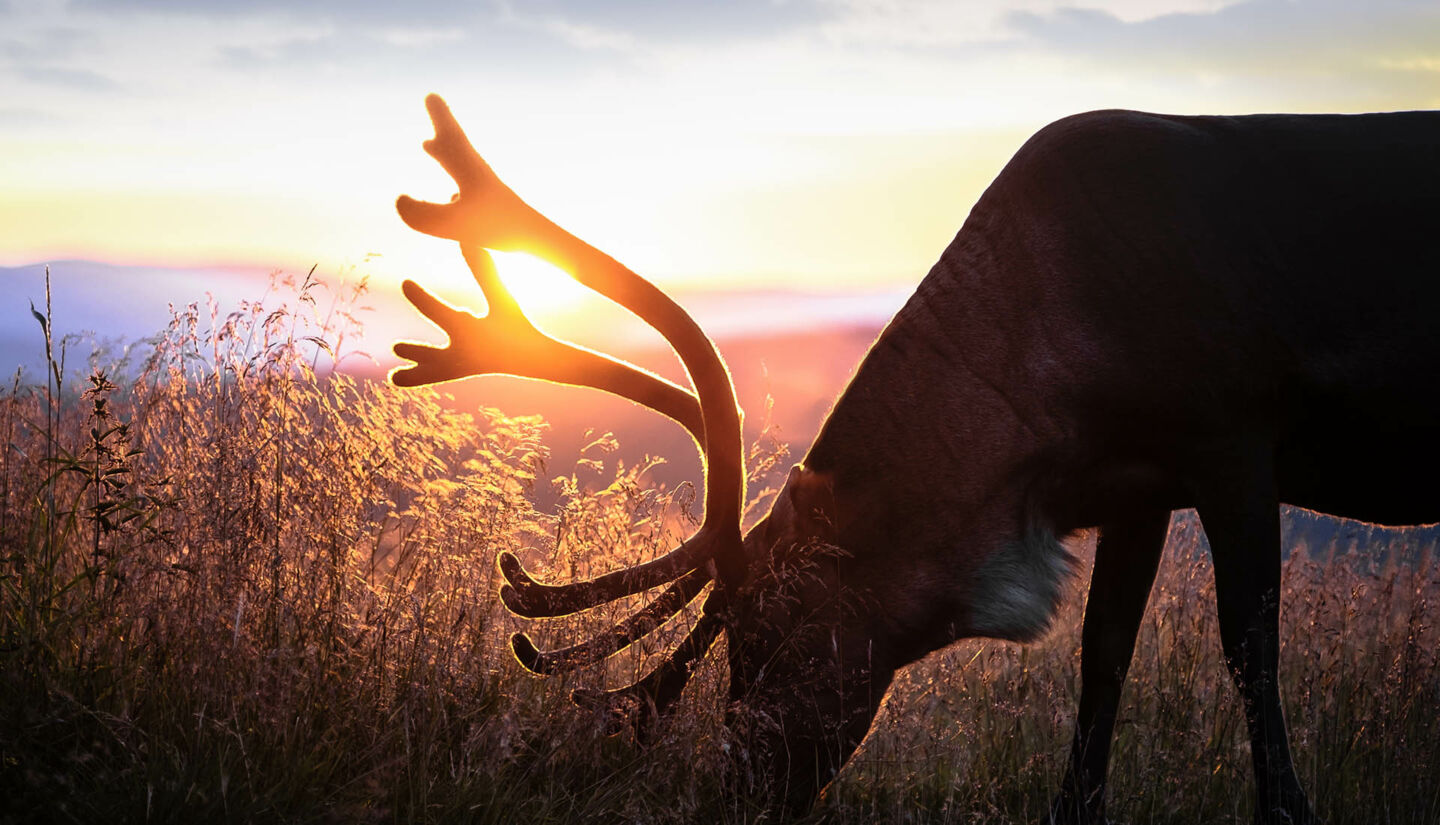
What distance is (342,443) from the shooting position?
13.6ft

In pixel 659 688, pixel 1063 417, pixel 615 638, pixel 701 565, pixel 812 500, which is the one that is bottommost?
pixel 659 688

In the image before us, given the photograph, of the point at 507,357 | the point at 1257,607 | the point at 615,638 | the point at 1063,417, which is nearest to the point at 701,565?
the point at 615,638

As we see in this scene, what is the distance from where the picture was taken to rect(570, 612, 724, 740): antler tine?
3.66 metres

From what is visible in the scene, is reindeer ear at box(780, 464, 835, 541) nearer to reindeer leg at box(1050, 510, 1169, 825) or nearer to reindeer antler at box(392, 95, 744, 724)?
reindeer antler at box(392, 95, 744, 724)

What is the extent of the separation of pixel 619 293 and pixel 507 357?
0.54 metres

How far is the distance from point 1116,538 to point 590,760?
6.46 feet

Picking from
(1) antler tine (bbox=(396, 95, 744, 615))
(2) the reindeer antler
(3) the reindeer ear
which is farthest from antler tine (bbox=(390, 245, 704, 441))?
(3) the reindeer ear

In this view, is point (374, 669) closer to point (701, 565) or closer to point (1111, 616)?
point (701, 565)

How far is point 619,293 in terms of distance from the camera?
13.4 ft

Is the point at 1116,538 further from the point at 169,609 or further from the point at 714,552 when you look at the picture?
the point at 169,609

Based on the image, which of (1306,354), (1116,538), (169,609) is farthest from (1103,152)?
(169,609)

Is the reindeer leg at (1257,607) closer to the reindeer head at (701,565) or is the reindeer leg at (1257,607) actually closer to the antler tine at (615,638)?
the reindeer head at (701,565)

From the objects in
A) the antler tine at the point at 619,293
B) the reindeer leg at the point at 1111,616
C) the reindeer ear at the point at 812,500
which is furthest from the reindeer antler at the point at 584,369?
the reindeer leg at the point at 1111,616

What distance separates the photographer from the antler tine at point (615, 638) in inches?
147
